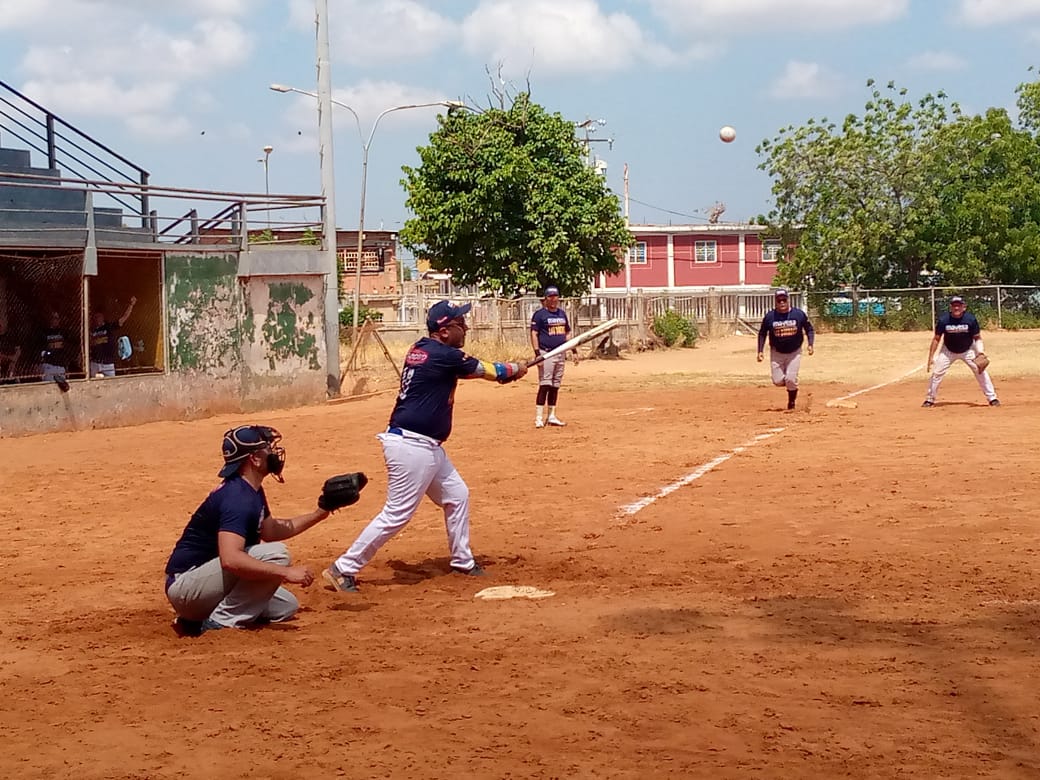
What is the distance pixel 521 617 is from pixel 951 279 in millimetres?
47756

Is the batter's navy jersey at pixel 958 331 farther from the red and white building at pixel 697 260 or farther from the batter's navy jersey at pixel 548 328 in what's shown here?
the red and white building at pixel 697 260

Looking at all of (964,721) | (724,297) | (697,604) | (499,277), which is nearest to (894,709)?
(964,721)

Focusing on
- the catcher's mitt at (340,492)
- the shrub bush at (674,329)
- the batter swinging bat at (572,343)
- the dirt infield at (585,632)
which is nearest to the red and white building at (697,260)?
the shrub bush at (674,329)

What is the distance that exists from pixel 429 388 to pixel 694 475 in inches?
220

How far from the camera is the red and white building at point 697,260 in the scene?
79812mm

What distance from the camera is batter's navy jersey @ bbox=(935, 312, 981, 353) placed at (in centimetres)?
1936

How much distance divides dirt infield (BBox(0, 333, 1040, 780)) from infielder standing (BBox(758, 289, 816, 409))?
4.26 m

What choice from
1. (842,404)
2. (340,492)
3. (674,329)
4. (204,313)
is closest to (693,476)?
(340,492)

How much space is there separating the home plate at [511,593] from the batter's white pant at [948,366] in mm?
12960

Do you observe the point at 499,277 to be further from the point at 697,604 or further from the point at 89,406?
the point at 697,604

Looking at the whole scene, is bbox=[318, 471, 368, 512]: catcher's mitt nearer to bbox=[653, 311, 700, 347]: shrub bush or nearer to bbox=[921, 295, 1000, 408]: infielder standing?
bbox=[921, 295, 1000, 408]: infielder standing

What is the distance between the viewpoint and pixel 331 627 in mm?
7523

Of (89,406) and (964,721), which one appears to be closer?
(964,721)

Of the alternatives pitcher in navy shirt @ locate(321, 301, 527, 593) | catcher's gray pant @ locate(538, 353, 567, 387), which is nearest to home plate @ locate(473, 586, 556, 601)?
pitcher in navy shirt @ locate(321, 301, 527, 593)
